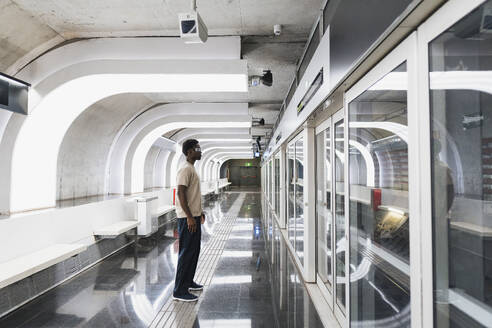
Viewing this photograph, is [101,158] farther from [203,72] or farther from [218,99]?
[203,72]

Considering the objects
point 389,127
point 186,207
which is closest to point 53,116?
point 186,207

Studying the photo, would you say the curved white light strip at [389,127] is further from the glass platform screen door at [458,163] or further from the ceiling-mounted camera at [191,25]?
the ceiling-mounted camera at [191,25]

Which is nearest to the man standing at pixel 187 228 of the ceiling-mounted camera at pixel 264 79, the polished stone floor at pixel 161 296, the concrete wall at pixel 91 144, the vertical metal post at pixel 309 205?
the polished stone floor at pixel 161 296

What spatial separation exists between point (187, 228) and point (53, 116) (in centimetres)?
272

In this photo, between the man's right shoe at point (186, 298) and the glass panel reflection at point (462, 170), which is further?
the man's right shoe at point (186, 298)

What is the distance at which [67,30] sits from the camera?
3.55 metres

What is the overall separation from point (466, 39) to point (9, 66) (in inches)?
181

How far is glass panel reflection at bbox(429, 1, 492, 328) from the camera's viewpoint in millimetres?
996

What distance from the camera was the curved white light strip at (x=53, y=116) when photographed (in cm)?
390

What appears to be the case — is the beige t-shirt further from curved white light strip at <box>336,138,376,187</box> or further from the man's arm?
curved white light strip at <box>336,138,376,187</box>

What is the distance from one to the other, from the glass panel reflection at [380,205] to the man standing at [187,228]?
176 cm

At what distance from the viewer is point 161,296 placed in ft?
11.2

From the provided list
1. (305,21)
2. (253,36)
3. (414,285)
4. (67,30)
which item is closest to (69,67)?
(67,30)

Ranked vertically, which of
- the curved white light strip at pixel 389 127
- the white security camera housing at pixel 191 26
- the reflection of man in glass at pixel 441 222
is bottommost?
the reflection of man in glass at pixel 441 222
